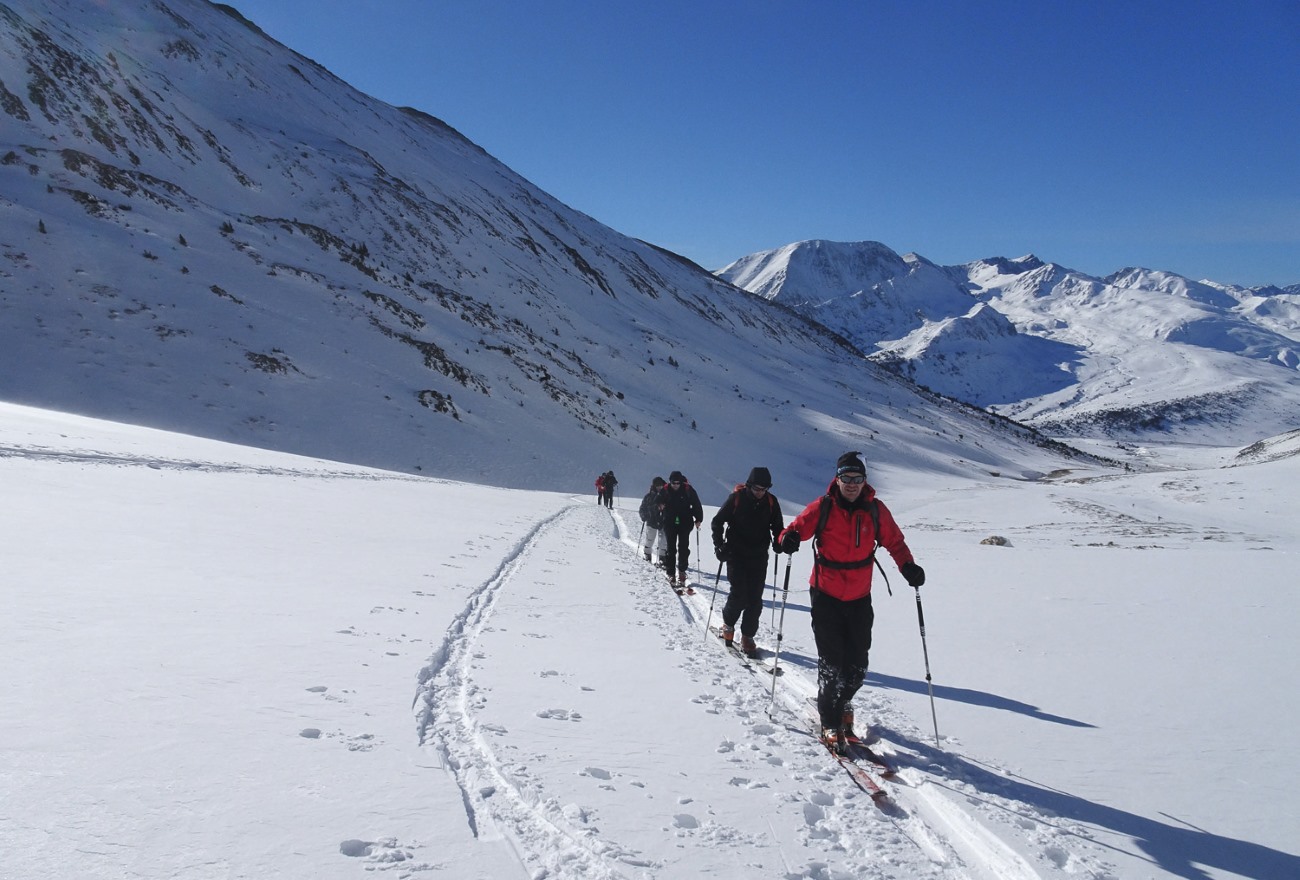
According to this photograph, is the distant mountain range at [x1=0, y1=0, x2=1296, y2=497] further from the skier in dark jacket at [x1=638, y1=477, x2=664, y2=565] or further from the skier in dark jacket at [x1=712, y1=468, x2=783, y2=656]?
the skier in dark jacket at [x1=712, y1=468, x2=783, y2=656]

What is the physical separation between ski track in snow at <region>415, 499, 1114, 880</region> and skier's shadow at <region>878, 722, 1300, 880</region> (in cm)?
3

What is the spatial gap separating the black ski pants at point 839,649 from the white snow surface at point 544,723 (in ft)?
1.24

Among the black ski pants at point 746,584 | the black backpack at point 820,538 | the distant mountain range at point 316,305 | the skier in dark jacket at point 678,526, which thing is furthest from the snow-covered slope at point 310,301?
the black backpack at point 820,538

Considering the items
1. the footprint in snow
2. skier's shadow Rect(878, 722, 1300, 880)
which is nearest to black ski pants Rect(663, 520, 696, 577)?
the footprint in snow

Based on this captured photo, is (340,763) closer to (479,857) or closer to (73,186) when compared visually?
(479,857)

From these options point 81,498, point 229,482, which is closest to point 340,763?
point 81,498

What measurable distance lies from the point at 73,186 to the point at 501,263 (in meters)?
43.9

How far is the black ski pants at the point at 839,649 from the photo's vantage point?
5.69 metres

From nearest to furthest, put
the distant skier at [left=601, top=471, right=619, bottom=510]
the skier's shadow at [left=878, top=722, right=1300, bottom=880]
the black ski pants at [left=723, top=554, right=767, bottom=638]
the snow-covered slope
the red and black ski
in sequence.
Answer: the skier's shadow at [left=878, top=722, right=1300, bottom=880]
the red and black ski
the black ski pants at [left=723, top=554, right=767, bottom=638]
the distant skier at [left=601, top=471, right=619, bottom=510]
the snow-covered slope

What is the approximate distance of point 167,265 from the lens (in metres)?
37.9

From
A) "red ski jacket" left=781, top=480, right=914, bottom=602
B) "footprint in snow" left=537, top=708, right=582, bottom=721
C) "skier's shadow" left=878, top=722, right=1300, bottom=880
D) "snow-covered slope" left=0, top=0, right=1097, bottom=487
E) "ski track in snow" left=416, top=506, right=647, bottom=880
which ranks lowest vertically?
"footprint in snow" left=537, top=708, right=582, bottom=721

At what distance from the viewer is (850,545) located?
18.9 ft

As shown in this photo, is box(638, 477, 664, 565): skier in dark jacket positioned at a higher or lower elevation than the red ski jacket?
lower

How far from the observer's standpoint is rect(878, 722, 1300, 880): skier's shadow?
390cm
